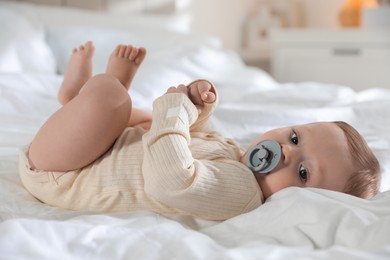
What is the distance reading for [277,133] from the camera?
1.02 metres

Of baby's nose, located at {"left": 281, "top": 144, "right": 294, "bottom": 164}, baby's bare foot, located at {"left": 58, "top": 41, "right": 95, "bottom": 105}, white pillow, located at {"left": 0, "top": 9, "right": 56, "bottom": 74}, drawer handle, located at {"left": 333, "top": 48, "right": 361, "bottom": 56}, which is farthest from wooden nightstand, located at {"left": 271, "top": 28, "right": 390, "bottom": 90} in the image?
baby's nose, located at {"left": 281, "top": 144, "right": 294, "bottom": 164}

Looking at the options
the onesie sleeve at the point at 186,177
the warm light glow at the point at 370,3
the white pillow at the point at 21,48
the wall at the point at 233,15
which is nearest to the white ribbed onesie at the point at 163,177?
the onesie sleeve at the point at 186,177

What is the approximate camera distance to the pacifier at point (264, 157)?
3.10 ft

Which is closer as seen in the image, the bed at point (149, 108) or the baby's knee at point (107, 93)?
the bed at point (149, 108)

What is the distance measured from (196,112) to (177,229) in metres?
0.27

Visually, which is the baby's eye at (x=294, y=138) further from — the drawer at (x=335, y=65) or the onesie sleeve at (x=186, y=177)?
the drawer at (x=335, y=65)

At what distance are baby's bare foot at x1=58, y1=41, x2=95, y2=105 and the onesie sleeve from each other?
305 mm

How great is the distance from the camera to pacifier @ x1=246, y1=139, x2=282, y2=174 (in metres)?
0.95

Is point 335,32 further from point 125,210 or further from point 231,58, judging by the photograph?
point 125,210

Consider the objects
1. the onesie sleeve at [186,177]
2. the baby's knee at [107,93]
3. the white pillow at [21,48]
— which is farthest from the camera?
the white pillow at [21,48]

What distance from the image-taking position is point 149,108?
5.42ft

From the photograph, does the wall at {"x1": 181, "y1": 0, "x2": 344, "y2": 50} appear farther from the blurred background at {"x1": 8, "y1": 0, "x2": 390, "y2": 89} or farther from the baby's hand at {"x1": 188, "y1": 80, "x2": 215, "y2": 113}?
the baby's hand at {"x1": 188, "y1": 80, "x2": 215, "y2": 113}

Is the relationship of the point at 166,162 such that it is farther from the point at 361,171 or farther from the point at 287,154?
the point at 361,171

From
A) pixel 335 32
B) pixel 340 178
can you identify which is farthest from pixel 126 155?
pixel 335 32
